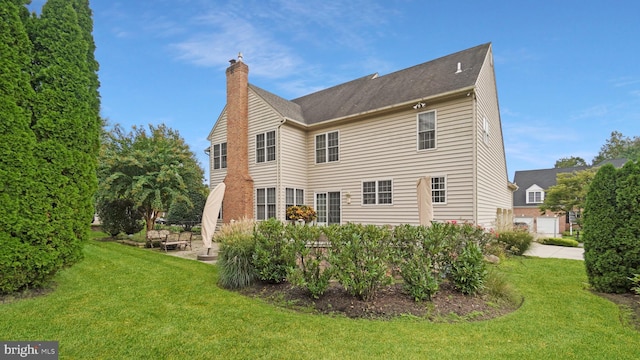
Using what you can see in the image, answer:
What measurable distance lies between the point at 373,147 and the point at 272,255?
8.19 metres

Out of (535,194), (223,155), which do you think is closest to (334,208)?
(223,155)

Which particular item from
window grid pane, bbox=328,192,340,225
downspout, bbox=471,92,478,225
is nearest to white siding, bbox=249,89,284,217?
window grid pane, bbox=328,192,340,225

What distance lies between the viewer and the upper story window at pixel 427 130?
11078 millimetres

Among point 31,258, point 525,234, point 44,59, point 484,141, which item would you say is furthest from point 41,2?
point 525,234

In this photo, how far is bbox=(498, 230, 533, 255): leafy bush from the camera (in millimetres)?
10102

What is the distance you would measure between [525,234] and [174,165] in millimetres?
14753

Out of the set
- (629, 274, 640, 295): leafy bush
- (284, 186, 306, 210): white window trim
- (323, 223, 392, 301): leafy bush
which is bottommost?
(629, 274, 640, 295): leafy bush

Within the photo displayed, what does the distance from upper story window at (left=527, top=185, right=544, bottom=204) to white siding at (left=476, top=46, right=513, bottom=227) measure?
17.8 m

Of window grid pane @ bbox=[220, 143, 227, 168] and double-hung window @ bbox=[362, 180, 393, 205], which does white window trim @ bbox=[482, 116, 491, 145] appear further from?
window grid pane @ bbox=[220, 143, 227, 168]

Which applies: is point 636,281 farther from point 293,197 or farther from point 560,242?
point 560,242

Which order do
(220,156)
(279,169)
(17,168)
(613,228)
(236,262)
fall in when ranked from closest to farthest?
(17,168)
(613,228)
(236,262)
(279,169)
(220,156)

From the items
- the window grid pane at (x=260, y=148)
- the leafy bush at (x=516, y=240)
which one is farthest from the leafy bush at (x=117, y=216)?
the leafy bush at (x=516, y=240)

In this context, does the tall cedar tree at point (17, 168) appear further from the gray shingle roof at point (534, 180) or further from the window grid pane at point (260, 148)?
the gray shingle roof at point (534, 180)

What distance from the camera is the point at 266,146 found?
Answer: 14.1 metres
